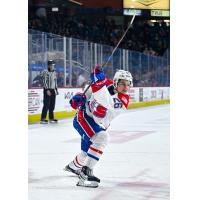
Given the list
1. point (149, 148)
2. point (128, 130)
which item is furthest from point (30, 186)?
point (128, 130)

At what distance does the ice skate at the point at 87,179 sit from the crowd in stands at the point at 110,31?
31.6ft

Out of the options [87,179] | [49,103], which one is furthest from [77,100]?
[49,103]

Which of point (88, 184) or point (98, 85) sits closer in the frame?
point (98, 85)

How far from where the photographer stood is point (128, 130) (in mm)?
5695

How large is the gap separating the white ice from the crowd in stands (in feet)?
24.8

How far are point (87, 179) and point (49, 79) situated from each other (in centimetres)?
429

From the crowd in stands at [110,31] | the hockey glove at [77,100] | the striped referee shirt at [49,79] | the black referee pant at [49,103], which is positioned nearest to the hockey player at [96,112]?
the hockey glove at [77,100]

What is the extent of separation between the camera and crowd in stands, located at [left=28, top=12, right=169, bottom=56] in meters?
12.7

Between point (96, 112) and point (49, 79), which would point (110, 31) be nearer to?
point (49, 79)

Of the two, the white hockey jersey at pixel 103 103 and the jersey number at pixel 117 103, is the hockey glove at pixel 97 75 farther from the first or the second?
the jersey number at pixel 117 103

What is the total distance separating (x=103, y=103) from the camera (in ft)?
8.55

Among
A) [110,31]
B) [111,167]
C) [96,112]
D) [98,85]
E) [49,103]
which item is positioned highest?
[110,31]
